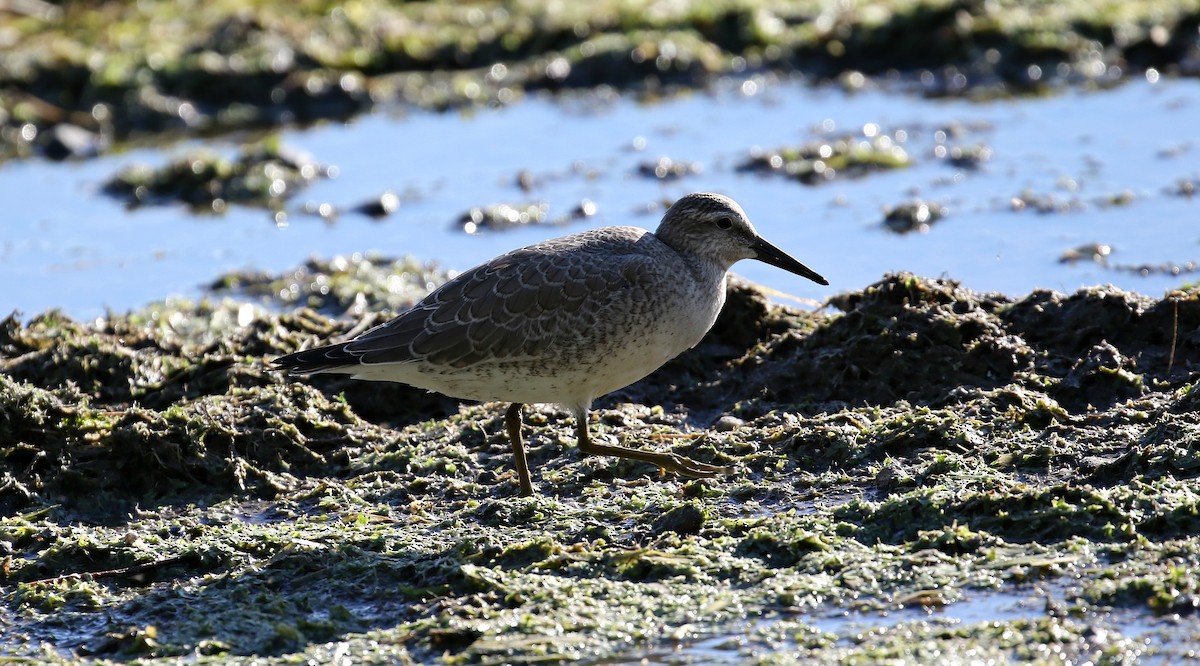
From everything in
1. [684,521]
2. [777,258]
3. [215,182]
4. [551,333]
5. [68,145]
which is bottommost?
[684,521]

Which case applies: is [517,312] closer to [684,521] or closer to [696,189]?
[684,521]

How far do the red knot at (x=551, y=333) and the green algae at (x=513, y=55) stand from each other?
7802 mm

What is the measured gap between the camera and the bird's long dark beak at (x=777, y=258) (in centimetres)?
723

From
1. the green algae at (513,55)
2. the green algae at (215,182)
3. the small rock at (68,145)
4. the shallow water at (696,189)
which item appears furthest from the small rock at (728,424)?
the small rock at (68,145)

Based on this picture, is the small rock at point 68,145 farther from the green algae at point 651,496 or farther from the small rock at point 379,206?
the green algae at point 651,496

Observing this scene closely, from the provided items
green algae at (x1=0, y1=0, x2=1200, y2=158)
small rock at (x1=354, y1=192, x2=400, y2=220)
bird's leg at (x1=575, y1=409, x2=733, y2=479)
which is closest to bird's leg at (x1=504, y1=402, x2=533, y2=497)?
bird's leg at (x1=575, y1=409, x2=733, y2=479)

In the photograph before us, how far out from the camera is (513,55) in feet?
49.8

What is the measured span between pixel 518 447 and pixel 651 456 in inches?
24.1

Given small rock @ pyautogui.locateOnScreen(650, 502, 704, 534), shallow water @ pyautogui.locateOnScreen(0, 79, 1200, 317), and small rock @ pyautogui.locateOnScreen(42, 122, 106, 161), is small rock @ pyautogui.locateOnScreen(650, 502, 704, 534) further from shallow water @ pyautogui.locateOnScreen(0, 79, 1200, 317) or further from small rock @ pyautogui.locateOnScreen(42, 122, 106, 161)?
small rock @ pyautogui.locateOnScreen(42, 122, 106, 161)

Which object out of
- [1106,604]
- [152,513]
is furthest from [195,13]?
[1106,604]

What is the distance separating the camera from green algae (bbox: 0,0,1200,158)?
13.8 m

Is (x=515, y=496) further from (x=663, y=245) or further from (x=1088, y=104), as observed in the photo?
(x=1088, y=104)

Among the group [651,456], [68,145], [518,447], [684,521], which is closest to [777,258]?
[651,456]

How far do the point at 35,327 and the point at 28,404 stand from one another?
5.61ft
